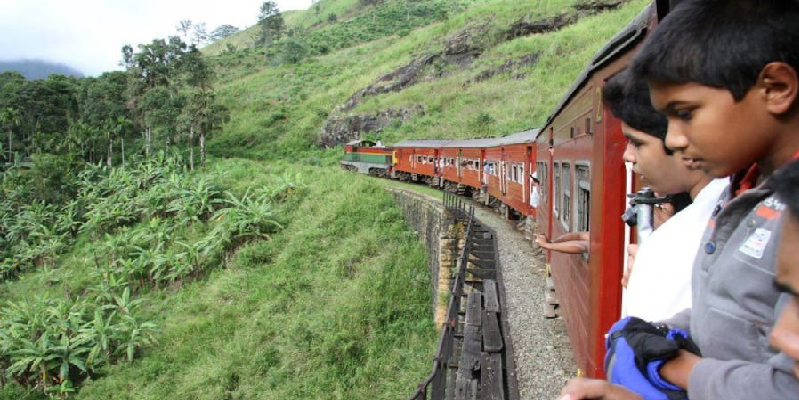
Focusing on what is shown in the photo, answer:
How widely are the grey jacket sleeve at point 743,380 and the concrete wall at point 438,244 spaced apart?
10.3 meters

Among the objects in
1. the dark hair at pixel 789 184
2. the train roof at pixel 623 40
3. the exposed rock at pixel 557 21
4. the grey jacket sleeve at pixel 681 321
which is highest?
the exposed rock at pixel 557 21

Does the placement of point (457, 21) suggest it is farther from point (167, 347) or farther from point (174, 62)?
point (167, 347)

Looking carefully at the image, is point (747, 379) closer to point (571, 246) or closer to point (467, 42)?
point (571, 246)

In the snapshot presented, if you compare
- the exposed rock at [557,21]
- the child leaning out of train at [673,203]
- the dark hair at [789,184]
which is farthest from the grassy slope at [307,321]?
the exposed rock at [557,21]

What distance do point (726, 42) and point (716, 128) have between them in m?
0.19

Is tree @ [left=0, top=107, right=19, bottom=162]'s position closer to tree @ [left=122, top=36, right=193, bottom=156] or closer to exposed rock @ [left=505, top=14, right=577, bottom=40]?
tree @ [left=122, top=36, right=193, bottom=156]

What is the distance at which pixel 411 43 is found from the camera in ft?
195

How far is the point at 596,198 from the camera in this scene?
333 centimetres

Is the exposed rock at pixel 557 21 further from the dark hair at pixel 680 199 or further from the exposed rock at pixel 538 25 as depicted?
the dark hair at pixel 680 199

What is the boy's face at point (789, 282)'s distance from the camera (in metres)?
0.86

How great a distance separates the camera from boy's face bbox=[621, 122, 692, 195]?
1910 millimetres

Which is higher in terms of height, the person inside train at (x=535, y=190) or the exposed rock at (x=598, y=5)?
the exposed rock at (x=598, y=5)

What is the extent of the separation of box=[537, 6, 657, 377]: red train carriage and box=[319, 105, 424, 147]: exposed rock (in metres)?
38.3

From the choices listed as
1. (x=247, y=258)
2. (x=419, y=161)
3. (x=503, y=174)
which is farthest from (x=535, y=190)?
(x=419, y=161)
